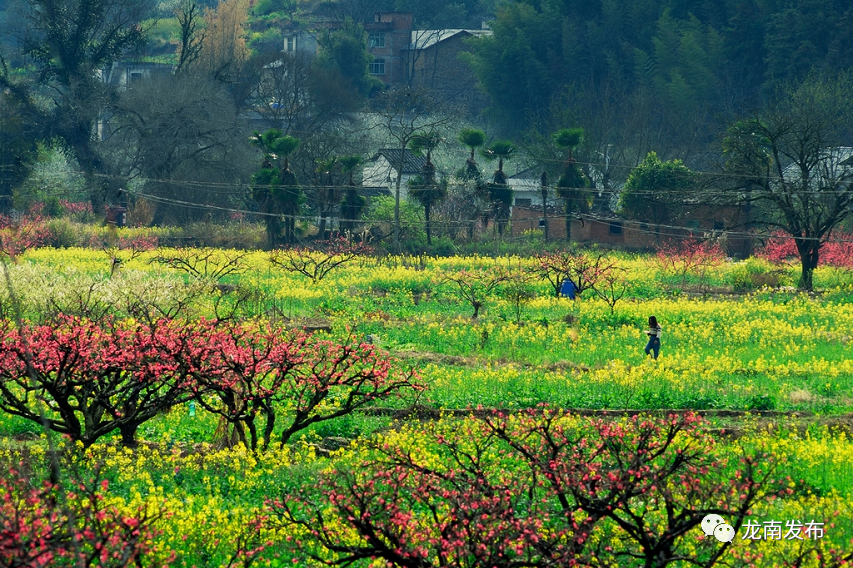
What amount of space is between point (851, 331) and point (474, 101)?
221 feet

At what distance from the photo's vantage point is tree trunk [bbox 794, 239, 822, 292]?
3756 centimetres

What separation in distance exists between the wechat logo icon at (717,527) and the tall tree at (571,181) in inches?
1695

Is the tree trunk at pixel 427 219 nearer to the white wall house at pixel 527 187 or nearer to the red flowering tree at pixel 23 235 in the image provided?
the white wall house at pixel 527 187

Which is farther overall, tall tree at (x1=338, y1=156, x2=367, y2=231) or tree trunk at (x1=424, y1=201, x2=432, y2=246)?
tall tree at (x1=338, y1=156, x2=367, y2=231)

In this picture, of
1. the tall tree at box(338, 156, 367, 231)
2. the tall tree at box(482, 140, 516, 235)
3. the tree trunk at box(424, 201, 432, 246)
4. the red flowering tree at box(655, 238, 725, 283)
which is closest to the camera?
the red flowering tree at box(655, 238, 725, 283)

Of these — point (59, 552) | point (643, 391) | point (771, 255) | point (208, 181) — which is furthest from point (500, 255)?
point (59, 552)

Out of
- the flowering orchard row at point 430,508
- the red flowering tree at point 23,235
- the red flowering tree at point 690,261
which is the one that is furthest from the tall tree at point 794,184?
the red flowering tree at point 23,235

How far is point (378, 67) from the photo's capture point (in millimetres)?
95438

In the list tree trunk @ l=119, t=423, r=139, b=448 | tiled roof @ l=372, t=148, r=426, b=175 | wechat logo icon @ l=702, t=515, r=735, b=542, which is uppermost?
tiled roof @ l=372, t=148, r=426, b=175

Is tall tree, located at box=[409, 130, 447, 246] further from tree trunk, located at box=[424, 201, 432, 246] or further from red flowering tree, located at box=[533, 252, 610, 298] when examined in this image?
red flowering tree, located at box=[533, 252, 610, 298]

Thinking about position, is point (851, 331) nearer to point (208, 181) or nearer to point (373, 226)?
point (373, 226)

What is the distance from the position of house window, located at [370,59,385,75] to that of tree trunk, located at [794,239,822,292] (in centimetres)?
6191

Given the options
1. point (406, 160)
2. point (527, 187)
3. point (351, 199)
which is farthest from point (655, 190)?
point (406, 160)

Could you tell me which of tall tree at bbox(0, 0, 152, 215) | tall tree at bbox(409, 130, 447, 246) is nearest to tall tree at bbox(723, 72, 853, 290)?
tall tree at bbox(409, 130, 447, 246)
